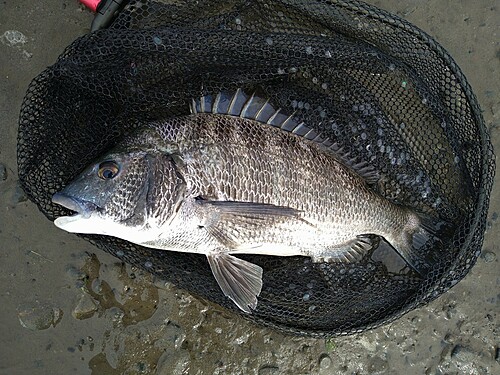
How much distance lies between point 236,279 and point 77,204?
0.94 m

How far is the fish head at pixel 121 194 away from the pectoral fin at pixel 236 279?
43cm

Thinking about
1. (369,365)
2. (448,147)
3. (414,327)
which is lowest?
(369,365)

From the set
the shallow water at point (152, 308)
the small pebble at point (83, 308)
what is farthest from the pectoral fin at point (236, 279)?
the small pebble at point (83, 308)

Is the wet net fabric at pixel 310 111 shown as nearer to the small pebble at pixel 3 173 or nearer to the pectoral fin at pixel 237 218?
the pectoral fin at pixel 237 218

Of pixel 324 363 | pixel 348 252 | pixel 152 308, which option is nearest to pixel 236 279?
pixel 348 252

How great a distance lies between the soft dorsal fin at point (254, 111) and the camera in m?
2.71

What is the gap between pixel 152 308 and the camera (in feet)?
10.8

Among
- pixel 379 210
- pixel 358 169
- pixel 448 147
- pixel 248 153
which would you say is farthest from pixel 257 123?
pixel 448 147

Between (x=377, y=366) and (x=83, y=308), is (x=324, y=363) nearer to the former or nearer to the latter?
(x=377, y=366)

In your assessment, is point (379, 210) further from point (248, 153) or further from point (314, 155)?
point (248, 153)

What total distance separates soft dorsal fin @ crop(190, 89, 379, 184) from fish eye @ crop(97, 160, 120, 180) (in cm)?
53

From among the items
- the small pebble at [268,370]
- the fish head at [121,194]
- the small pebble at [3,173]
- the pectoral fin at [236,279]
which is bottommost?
the small pebble at [3,173]

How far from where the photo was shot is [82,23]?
3.24 m

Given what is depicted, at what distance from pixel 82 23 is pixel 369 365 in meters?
3.07
